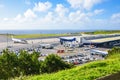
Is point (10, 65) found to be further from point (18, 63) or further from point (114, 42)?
point (114, 42)

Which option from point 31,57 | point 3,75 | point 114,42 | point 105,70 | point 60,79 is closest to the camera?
point 60,79

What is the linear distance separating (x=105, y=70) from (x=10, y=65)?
653 inches

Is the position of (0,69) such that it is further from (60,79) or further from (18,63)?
(60,79)

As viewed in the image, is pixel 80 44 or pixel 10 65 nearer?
pixel 10 65

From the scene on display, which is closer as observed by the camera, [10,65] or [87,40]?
[10,65]

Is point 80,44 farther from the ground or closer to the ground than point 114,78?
closer to the ground

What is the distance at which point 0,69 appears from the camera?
20969mm

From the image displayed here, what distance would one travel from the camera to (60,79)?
6.17 metres

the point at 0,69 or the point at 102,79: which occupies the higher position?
the point at 102,79

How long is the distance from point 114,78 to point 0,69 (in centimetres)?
1653

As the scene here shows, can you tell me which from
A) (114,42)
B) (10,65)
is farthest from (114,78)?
(114,42)

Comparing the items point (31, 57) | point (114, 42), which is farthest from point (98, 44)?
point (31, 57)

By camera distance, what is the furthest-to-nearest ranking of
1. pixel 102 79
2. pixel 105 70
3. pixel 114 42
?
1. pixel 114 42
2. pixel 105 70
3. pixel 102 79

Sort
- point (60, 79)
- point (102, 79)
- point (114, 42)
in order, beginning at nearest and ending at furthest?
1. point (102, 79)
2. point (60, 79)
3. point (114, 42)
